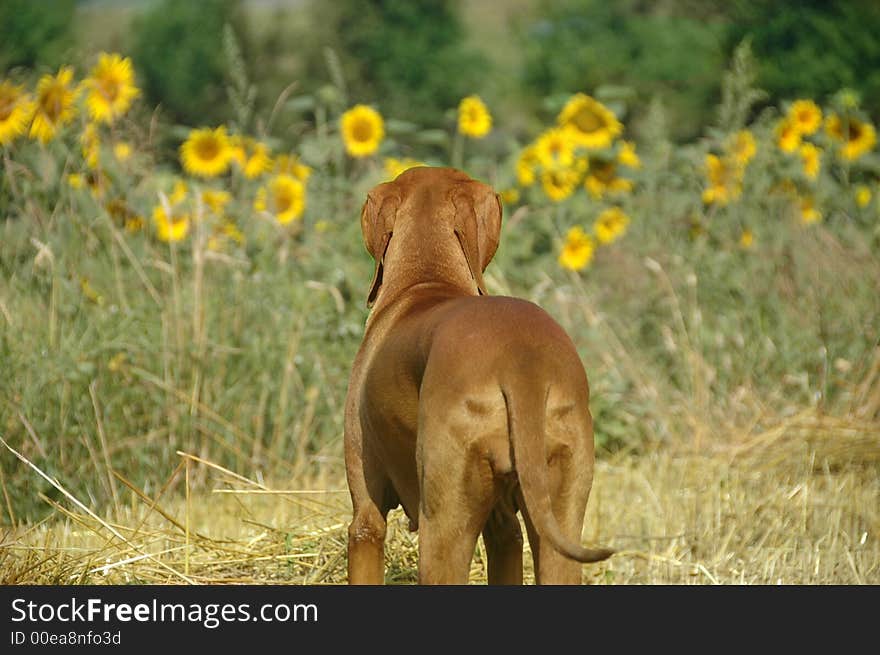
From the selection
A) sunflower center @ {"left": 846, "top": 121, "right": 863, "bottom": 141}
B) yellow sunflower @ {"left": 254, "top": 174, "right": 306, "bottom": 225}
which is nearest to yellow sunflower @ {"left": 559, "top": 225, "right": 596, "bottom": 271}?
yellow sunflower @ {"left": 254, "top": 174, "right": 306, "bottom": 225}

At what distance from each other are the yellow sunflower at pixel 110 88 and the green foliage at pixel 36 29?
16.1 meters

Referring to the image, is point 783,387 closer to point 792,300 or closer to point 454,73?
point 792,300

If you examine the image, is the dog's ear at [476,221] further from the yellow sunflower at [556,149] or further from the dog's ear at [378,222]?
the yellow sunflower at [556,149]

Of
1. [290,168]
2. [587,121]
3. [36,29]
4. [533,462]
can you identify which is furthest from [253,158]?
[36,29]

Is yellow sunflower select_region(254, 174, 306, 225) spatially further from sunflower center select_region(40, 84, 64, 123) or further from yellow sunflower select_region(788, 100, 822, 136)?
yellow sunflower select_region(788, 100, 822, 136)

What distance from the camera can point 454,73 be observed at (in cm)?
2836

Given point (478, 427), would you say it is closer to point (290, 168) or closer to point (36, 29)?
point (290, 168)

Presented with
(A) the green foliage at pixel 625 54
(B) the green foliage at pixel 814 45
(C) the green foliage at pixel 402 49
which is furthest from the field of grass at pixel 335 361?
(C) the green foliage at pixel 402 49

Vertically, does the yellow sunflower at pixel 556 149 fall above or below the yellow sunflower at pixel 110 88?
above

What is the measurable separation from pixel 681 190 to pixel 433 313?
17.7 ft

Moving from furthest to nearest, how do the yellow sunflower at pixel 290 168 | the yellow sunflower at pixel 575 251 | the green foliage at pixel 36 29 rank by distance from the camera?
the green foliage at pixel 36 29, the yellow sunflower at pixel 575 251, the yellow sunflower at pixel 290 168

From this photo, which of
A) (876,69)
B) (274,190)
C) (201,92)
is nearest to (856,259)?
(274,190)

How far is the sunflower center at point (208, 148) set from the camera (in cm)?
706

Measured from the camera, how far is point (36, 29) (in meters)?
24.0
